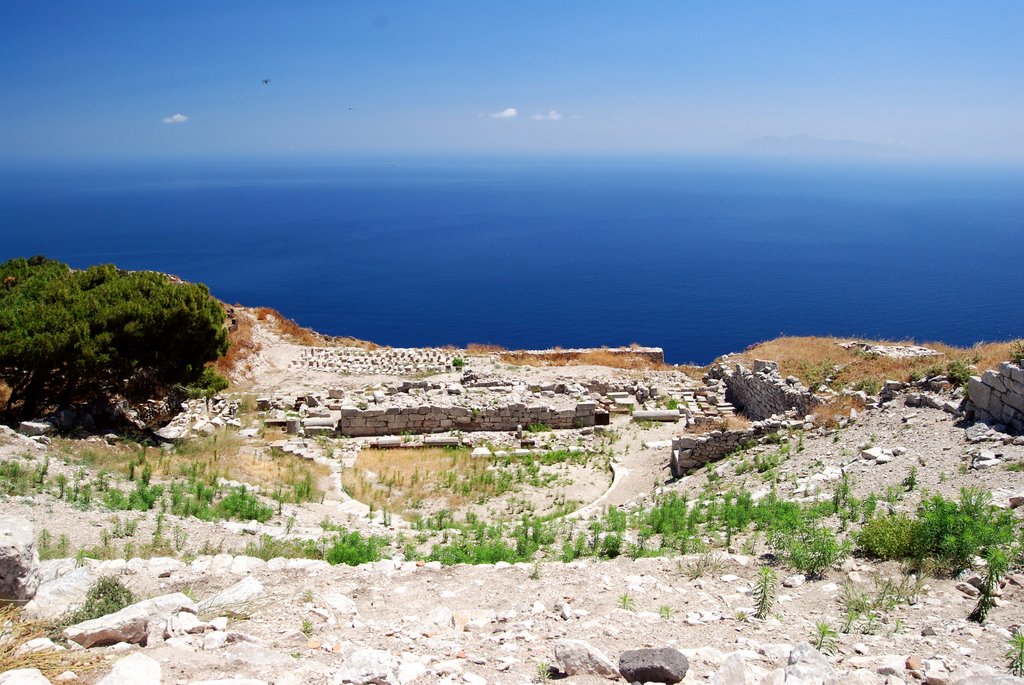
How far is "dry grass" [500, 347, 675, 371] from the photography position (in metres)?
31.4

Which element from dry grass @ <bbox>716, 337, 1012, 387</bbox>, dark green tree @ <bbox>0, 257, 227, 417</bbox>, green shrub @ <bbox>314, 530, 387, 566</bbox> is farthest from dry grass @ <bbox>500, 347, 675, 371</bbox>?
green shrub @ <bbox>314, 530, 387, 566</bbox>

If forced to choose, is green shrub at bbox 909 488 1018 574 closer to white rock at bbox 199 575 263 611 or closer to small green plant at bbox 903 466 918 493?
small green plant at bbox 903 466 918 493

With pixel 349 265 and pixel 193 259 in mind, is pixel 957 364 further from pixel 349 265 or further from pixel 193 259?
pixel 193 259

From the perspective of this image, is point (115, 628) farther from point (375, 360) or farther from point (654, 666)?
point (375, 360)

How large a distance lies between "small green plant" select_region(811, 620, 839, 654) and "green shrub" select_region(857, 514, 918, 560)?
229 centimetres

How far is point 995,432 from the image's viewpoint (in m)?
12.8

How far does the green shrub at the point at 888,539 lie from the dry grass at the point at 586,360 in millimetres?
21641

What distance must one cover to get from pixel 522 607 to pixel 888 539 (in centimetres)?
457

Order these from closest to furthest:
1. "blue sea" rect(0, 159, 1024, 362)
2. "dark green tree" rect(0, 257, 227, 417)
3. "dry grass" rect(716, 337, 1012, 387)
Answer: "dark green tree" rect(0, 257, 227, 417)
"dry grass" rect(716, 337, 1012, 387)
"blue sea" rect(0, 159, 1024, 362)

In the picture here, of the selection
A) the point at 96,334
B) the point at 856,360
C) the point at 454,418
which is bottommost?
the point at 454,418

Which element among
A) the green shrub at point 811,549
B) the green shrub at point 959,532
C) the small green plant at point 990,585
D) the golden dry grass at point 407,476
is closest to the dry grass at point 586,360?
the golden dry grass at point 407,476

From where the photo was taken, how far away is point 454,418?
2148 cm

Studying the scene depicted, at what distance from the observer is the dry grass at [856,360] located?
1747cm

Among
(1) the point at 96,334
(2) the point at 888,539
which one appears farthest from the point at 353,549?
(1) the point at 96,334
